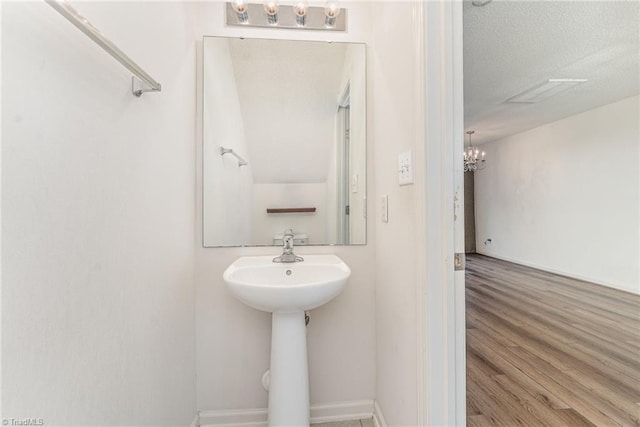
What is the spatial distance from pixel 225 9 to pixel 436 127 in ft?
4.24

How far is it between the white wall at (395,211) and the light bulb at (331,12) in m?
0.20

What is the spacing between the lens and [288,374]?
1229mm

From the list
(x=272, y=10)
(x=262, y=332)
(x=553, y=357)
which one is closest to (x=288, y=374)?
(x=262, y=332)

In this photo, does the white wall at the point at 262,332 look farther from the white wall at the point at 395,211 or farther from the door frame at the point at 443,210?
the door frame at the point at 443,210

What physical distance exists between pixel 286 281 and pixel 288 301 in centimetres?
27

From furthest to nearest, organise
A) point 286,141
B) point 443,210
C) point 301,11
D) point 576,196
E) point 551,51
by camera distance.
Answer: point 576,196, point 551,51, point 286,141, point 301,11, point 443,210

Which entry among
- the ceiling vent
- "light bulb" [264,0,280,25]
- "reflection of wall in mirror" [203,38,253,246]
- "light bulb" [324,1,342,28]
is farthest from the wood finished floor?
the ceiling vent

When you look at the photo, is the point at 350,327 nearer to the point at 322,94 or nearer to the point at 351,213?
the point at 351,213

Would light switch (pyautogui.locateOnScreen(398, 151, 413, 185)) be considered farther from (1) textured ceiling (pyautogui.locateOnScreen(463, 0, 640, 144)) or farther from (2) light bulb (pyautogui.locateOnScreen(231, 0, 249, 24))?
(1) textured ceiling (pyautogui.locateOnScreen(463, 0, 640, 144))

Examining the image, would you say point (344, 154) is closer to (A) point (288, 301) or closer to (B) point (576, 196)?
(A) point (288, 301)

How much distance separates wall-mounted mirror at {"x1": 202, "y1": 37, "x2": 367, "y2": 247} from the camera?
1.46m

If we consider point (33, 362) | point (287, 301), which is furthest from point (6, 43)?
point (287, 301)

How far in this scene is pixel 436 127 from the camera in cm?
86

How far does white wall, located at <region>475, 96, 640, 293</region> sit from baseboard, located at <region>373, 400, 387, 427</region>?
4.04 m
